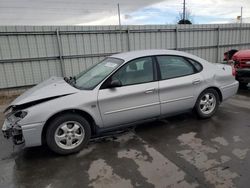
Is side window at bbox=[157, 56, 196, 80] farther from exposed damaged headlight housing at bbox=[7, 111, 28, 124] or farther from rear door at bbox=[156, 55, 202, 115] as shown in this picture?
exposed damaged headlight housing at bbox=[7, 111, 28, 124]

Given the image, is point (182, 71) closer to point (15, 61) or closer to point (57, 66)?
point (57, 66)

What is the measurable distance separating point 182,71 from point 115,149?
2.03m

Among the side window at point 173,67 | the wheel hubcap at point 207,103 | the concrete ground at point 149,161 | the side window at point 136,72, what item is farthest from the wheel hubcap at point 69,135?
the wheel hubcap at point 207,103

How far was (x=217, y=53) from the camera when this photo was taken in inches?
445

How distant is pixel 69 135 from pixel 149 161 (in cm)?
132

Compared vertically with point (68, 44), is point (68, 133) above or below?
below


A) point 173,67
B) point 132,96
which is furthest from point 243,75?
point 132,96

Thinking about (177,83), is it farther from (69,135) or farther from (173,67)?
(69,135)

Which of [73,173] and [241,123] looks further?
[241,123]

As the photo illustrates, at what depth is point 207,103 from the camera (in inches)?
187

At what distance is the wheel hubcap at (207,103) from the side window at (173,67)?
641 millimetres

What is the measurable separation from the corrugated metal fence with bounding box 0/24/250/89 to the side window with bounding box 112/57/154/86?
16.4ft

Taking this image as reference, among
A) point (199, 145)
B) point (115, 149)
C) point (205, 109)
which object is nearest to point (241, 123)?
point (205, 109)

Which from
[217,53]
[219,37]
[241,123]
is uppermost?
[219,37]
